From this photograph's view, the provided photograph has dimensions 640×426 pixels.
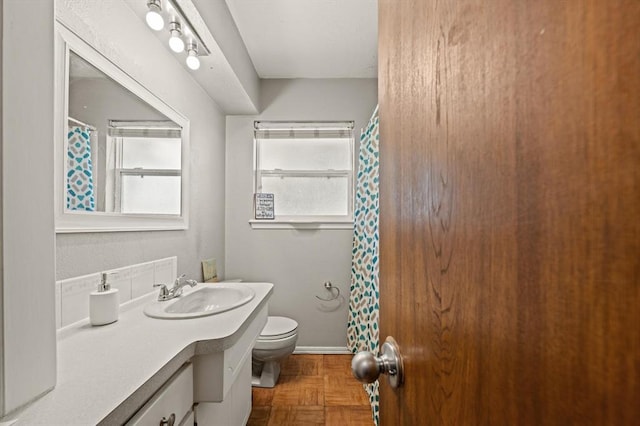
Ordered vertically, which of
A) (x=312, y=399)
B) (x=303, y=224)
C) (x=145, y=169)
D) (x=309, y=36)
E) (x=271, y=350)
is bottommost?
(x=312, y=399)

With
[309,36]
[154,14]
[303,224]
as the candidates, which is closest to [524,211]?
[154,14]

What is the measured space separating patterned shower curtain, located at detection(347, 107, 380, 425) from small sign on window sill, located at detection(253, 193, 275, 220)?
0.75 m

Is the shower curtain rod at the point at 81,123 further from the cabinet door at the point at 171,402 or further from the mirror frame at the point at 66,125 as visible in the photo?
the cabinet door at the point at 171,402

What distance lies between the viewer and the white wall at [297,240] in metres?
2.66

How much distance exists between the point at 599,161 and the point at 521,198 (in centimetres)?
7

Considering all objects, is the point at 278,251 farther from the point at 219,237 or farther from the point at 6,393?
the point at 6,393

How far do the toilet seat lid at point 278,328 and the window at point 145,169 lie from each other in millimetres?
1015

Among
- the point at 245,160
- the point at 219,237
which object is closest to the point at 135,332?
the point at 219,237

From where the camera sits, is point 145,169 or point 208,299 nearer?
point 145,169

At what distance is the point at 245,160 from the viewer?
8.88 feet

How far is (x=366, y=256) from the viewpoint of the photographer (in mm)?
2285

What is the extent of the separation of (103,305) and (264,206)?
165cm

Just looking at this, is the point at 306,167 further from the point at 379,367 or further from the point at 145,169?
the point at 379,367

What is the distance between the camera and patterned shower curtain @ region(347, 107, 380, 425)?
6.46ft
